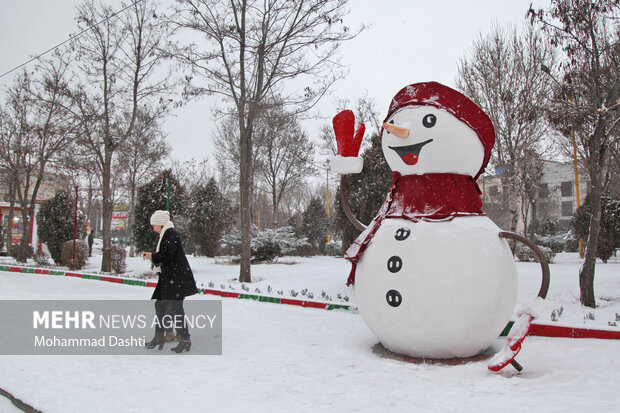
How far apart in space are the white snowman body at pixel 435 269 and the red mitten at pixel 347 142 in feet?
1.89

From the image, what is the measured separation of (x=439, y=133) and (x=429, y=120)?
18 centimetres

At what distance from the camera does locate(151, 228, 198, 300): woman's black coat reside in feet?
18.1

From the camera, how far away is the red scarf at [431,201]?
4848mm

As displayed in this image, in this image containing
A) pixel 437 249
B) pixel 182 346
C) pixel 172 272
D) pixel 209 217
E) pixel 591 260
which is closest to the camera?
pixel 437 249

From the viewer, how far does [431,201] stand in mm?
4941

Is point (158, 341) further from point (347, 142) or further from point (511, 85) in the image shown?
point (511, 85)

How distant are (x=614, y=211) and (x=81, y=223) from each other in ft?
72.7

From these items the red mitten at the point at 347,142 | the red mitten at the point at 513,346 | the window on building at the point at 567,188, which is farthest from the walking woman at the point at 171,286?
the window on building at the point at 567,188

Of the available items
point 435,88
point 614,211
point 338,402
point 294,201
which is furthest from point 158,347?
point 294,201

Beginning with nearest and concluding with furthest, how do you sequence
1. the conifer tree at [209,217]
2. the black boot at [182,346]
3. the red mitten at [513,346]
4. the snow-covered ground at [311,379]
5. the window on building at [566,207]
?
the snow-covered ground at [311,379] → the red mitten at [513,346] → the black boot at [182,346] → the conifer tree at [209,217] → the window on building at [566,207]

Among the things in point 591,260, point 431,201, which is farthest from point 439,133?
point 591,260

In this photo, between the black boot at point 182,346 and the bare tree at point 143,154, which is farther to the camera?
the bare tree at point 143,154

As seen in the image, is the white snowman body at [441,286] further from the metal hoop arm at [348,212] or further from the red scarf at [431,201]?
the metal hoop arm at [348,212]

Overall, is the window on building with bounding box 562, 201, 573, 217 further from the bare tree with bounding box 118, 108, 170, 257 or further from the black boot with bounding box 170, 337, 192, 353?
the black boot with bounding box 170, 337, 192, 353
